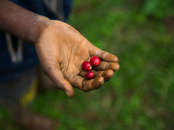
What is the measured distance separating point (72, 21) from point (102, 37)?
2.63 feet

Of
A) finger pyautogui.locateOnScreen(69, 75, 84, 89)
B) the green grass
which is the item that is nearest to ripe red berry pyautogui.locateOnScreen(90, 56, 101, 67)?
finger pyautogui.locateOnScreen(69, 75, 84, 89)

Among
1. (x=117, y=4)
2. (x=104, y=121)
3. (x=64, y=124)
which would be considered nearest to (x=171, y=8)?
(x=117, y=4)

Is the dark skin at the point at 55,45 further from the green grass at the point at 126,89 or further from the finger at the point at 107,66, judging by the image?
the green grass at the point at 126,89

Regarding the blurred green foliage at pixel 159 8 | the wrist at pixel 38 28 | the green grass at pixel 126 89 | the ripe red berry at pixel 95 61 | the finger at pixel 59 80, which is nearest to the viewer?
the finger at pixel 59 80

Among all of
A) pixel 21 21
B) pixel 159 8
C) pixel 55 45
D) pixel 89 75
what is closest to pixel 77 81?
pixel 89 75

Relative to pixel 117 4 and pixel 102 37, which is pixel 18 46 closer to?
pixel 102 37

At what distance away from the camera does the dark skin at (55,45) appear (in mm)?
2006

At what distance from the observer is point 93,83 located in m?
1.98

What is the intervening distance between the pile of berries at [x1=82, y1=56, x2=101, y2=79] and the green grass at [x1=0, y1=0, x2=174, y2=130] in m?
1.65

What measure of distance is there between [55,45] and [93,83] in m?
0.54

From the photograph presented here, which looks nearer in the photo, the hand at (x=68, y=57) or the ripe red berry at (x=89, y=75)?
the hand at (x=68, y=57)

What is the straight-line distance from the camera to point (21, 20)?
212cm

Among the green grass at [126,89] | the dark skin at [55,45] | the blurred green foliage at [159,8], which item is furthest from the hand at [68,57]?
the blurred green foliage at [159,8]

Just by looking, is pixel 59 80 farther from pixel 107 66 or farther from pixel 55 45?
pixel 107 66
